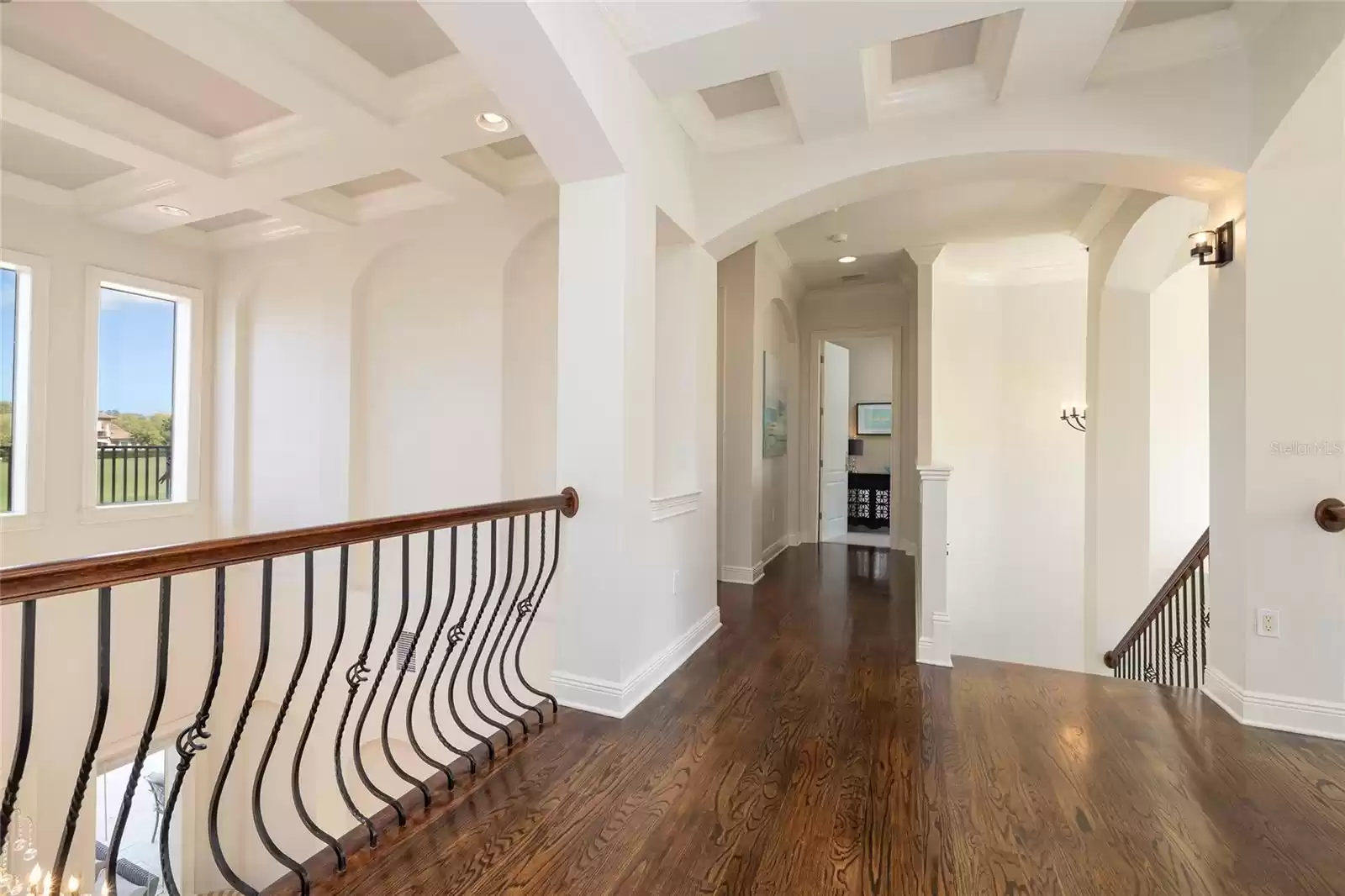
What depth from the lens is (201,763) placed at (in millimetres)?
5180

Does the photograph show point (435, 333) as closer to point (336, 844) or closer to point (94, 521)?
point (94, 521)

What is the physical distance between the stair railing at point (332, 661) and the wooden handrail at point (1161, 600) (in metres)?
3.69

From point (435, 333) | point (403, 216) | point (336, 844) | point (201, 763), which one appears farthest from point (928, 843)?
point (201, 763)

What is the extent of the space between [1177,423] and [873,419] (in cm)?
386

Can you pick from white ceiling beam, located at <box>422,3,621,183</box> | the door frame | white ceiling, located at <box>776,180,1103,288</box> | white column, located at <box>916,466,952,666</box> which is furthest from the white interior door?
white ceiling beam, located at <box>422,3,621,183</box>

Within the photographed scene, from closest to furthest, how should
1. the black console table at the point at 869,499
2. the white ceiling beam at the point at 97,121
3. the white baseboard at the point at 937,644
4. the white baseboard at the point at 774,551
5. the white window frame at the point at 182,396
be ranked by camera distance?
the white ceiling beam at the point at 97,121
the white baseboard at the point at 937,644
the white window frame at the point at 182,396
the white baseboard at the point at 774,551
the black console table at the point at 869,499

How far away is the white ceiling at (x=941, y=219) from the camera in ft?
13.6

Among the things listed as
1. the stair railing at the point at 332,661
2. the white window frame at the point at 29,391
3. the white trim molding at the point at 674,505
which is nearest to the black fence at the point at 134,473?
the white window frame at the point at 29,391

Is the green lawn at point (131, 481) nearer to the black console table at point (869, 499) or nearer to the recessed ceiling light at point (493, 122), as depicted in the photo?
the recessed ceiling light at point (493, 122)

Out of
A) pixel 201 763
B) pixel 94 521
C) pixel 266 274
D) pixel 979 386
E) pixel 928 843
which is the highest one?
pixel 266 274

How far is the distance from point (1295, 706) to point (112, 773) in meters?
7.70

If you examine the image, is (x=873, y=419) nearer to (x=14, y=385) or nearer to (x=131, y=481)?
(x=131, y=481)

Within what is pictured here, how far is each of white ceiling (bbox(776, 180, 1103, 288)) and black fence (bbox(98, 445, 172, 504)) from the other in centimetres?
561

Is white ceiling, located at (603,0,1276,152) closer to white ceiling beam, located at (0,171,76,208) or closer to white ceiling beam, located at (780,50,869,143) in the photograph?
white ceiling beam, located at (780,50,869,143)
